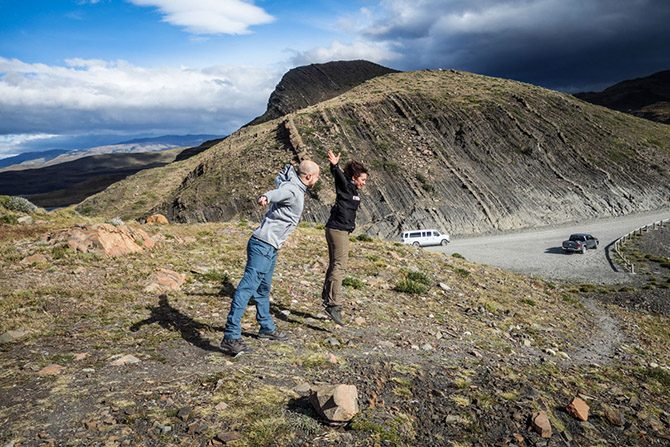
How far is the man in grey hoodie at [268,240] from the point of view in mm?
6273

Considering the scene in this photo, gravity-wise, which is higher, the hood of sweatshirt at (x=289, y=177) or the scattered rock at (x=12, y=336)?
the hood of sweatshirt at (x=289, y=177)

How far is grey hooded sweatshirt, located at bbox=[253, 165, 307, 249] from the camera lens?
635 centimetres

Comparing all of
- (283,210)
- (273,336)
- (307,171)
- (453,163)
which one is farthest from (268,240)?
(453,163)

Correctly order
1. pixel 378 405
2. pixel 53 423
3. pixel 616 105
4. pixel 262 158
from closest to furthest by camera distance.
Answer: pixel 53 423
pixel 378 405
pixel 262 158
pixel 616 105

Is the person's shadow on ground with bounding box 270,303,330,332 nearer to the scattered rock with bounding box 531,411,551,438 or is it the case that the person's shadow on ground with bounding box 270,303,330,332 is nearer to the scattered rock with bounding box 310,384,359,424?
the scattered rock with bounding box 310,384,359,424

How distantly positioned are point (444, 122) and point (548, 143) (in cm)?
1554

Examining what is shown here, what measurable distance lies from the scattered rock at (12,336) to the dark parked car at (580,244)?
44.5 metres

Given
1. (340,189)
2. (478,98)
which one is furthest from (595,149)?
(340,189)

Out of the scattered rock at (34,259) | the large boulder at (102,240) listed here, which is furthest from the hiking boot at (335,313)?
the scattered rock at (34,259)

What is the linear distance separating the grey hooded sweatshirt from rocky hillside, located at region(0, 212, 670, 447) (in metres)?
1.86

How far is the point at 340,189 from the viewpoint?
8047 mm

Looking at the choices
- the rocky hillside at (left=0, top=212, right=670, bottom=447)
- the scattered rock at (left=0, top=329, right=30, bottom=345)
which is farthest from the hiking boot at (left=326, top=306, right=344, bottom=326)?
the scattered rock at (left=0, top=329, right=30, bottom=345)

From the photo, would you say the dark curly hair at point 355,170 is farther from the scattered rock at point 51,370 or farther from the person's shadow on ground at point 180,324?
the scattered rock at point 51,370

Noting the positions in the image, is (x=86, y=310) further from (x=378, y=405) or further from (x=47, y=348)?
(x=378, y=405)
